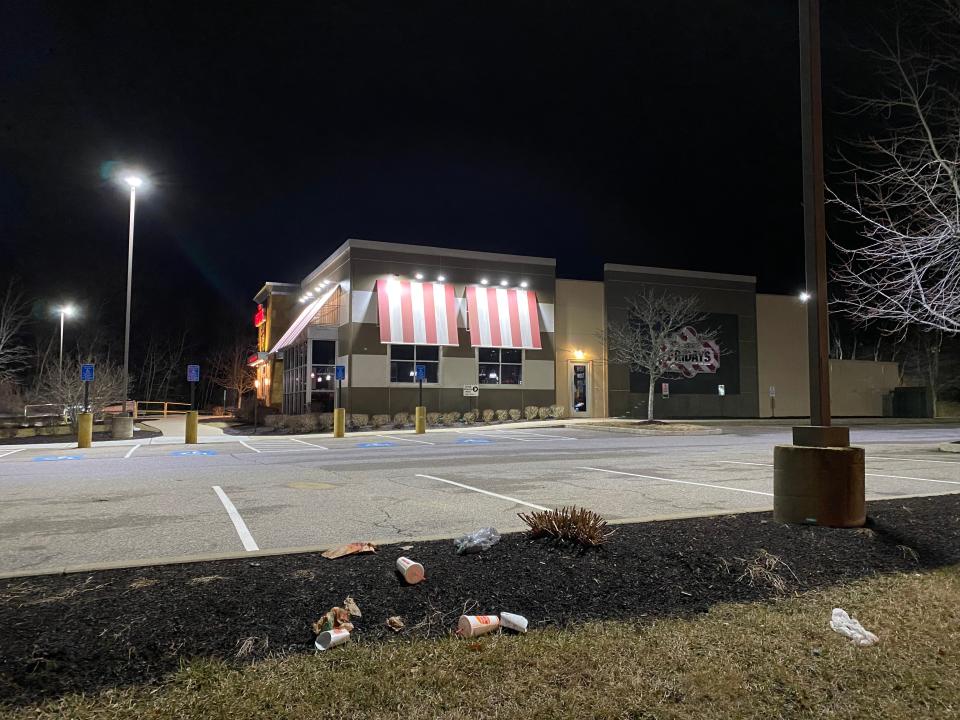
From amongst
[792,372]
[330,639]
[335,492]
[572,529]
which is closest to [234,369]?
[792,372]

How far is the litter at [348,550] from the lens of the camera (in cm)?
492

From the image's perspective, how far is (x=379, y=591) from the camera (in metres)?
4.23

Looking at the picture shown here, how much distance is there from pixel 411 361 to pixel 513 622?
29.4 metres

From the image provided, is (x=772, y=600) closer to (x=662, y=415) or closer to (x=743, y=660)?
(x=743, y=660)

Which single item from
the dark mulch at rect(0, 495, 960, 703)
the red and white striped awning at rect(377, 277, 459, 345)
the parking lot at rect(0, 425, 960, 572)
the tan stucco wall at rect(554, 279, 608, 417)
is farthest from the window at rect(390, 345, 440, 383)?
the dark mulch at rect(0, 495, 960, 703)

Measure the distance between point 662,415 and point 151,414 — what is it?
137 ft

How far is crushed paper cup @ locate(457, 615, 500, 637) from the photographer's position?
3781 mm

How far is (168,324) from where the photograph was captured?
74750mm

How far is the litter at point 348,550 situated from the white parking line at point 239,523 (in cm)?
100

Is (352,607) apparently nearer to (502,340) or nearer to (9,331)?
(502,340)

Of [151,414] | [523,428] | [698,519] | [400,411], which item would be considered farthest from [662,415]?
[151,414]

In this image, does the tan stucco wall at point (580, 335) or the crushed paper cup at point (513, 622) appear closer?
the crushed paper cup at point (513, 622)

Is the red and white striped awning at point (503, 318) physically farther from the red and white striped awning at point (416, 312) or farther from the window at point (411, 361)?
the window at point (411, 361)

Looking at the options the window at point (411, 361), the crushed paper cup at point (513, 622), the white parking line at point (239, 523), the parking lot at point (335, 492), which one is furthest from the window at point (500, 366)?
the crushed paper cup at point (513, 622)
